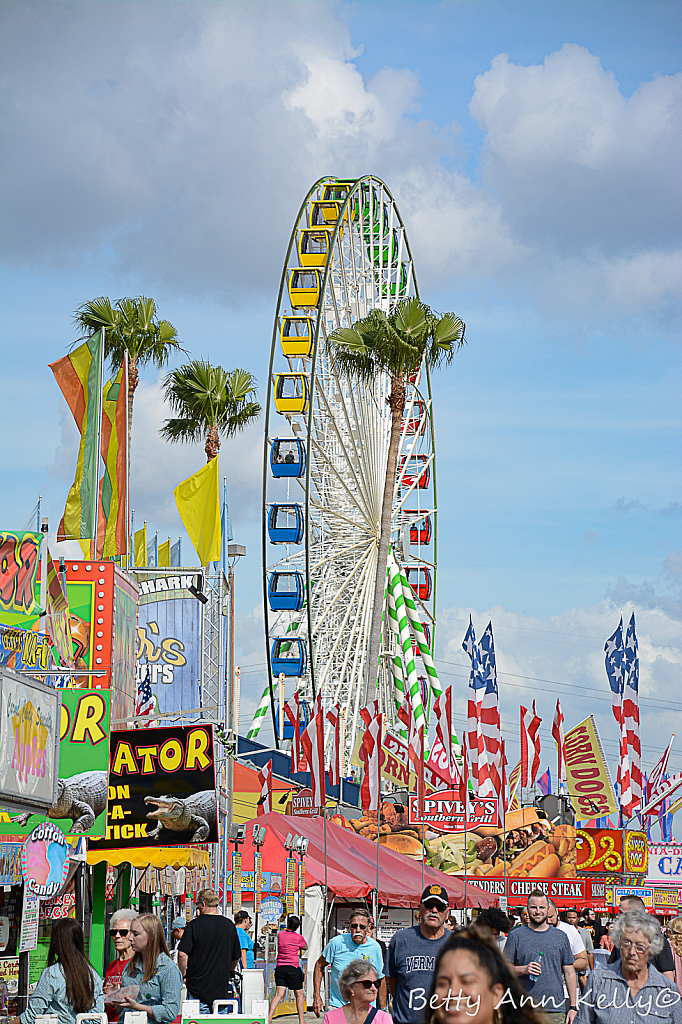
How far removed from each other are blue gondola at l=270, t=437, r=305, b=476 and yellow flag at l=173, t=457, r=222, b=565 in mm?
11592

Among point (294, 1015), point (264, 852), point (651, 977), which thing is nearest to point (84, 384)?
point (264, 852)

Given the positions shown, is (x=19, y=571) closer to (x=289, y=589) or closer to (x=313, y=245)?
(x=289, y=589)

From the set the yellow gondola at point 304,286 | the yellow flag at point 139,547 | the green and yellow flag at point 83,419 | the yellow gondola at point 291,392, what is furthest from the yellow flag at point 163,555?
the green and yellow flag at point 83,419

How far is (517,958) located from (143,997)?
2329 millimetres

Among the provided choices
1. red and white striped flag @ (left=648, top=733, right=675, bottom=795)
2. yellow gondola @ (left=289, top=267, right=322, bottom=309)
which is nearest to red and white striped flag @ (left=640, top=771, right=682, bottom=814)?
red and white striped flag @ (left=648, top=733, right=675, bottom=795)

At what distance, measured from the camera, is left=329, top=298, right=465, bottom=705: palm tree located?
33.9m

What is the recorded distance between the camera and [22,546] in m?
10.8

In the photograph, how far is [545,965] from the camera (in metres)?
7.55

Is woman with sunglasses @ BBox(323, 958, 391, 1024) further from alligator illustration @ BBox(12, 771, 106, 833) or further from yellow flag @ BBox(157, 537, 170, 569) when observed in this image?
yellow flag @ BBox(157, 537, 170, 569)

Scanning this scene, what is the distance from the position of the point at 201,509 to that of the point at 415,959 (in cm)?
1559

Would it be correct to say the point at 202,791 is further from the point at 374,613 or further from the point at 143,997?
the point at 374,613

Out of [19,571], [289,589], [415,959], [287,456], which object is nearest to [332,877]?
[19,571]

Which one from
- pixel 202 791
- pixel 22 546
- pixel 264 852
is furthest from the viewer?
pixel 264 852

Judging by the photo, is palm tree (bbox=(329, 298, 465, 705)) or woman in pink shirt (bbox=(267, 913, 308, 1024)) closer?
woman in pink shirt (bbox=(267, 913, 308, 1024))
